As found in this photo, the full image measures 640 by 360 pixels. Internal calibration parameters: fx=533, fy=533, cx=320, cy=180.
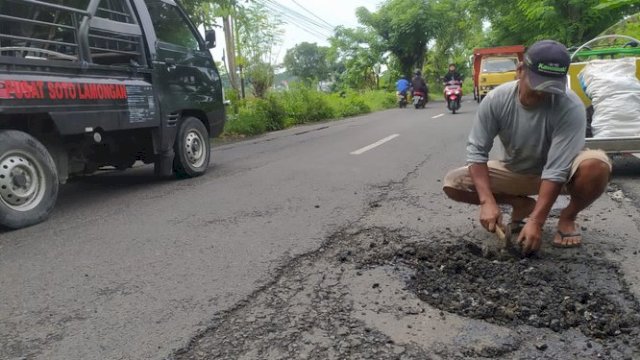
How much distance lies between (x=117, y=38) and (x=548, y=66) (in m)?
4.10

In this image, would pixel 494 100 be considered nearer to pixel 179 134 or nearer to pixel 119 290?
pixel 119 290

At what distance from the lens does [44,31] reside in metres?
5.39

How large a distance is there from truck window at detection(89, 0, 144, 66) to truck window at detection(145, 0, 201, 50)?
428 millimetres

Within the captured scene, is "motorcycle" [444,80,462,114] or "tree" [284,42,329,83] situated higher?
"tree" [284,42,329,83]

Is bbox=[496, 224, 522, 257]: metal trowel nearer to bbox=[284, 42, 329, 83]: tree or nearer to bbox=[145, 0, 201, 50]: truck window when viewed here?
bbox=[145, 0, 201, 50]: truck window

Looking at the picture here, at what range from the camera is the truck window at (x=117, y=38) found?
5145 millimetres

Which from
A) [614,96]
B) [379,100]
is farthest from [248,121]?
[379,100]

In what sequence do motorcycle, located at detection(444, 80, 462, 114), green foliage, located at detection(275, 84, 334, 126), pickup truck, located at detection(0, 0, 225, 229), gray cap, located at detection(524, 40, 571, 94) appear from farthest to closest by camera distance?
motorcycle, located at detection(444, 80, 462, 114)
green foliage, located at detection(275, 84, 334, 126)
pickup truck, located at detection(0, 0, 225, 229)
gray cap, located at detection(524, 40, 571, 94)

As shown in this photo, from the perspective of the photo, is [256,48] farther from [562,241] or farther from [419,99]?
[562,241]

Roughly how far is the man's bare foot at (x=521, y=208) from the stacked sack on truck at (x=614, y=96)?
2260 millimetres

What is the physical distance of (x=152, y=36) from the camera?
5.57 m

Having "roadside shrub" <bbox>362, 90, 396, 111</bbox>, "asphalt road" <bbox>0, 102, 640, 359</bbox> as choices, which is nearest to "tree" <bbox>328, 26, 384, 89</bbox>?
"roadside shrub" <bbox>362, 90, 396, 111</bbox>

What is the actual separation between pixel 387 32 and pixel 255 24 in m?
16.5

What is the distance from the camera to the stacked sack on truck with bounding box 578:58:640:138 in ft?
17.0
